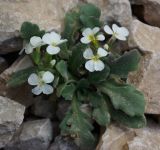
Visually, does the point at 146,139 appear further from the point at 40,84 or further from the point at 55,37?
the point at 55,37

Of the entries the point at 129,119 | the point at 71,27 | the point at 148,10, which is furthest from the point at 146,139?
the point at 148,10

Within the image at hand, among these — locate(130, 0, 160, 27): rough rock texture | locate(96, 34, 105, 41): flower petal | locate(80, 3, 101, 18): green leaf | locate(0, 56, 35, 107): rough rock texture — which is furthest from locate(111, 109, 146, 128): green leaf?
locate(130, 0, 160, 27): rough rock texture

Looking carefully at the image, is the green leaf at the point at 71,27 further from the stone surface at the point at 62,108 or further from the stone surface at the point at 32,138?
the stone surface at the point at 32,138

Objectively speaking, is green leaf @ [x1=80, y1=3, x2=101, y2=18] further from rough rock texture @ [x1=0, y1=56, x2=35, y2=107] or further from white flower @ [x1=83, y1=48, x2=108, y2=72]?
rough rock texture @ [x1=0, y1=56, x2=35, y2=107]

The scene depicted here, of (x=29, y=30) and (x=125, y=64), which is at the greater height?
(x=29, y=30)

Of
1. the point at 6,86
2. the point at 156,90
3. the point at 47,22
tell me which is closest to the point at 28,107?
the point at 6,86

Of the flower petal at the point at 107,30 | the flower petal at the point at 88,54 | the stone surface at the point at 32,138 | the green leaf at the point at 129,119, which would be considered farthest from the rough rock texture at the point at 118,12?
the stone surface at the point at 32,138
